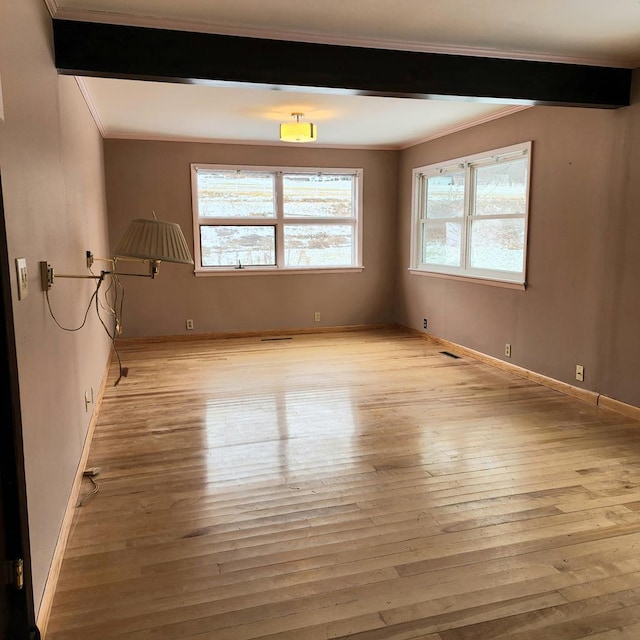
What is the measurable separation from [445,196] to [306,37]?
3.58m

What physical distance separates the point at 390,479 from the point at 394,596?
943 millimetres

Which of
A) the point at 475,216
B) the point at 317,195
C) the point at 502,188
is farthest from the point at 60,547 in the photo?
the point at 317,195

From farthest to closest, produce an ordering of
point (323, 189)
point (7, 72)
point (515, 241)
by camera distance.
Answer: point (323, 189)
point (515, 241)
point (7, 72)

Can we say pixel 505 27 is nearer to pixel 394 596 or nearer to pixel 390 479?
pixel 390 479

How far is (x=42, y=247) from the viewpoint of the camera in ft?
7.01

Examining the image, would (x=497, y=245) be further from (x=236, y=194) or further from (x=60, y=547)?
(x=60, y=547)

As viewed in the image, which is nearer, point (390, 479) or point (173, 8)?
point (173, 8)

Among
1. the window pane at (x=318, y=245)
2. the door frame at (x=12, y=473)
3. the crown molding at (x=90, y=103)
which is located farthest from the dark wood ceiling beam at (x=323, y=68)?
the window pane at (x=318, y=245)

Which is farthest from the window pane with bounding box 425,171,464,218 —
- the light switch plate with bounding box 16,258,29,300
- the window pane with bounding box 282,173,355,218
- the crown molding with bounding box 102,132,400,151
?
the light switch plate with bounding box 16,258,29,300

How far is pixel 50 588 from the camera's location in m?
1.92

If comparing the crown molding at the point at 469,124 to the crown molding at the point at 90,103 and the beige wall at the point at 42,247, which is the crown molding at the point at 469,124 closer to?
the crown molding at the point at 90,103

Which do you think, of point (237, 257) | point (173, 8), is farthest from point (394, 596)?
point (237, 257)

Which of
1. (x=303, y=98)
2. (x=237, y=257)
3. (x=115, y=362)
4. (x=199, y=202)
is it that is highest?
(x=303, y=98)

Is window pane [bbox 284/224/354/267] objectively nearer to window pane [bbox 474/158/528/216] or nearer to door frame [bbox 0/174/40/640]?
window pane [bbox 474/158/528/216]
